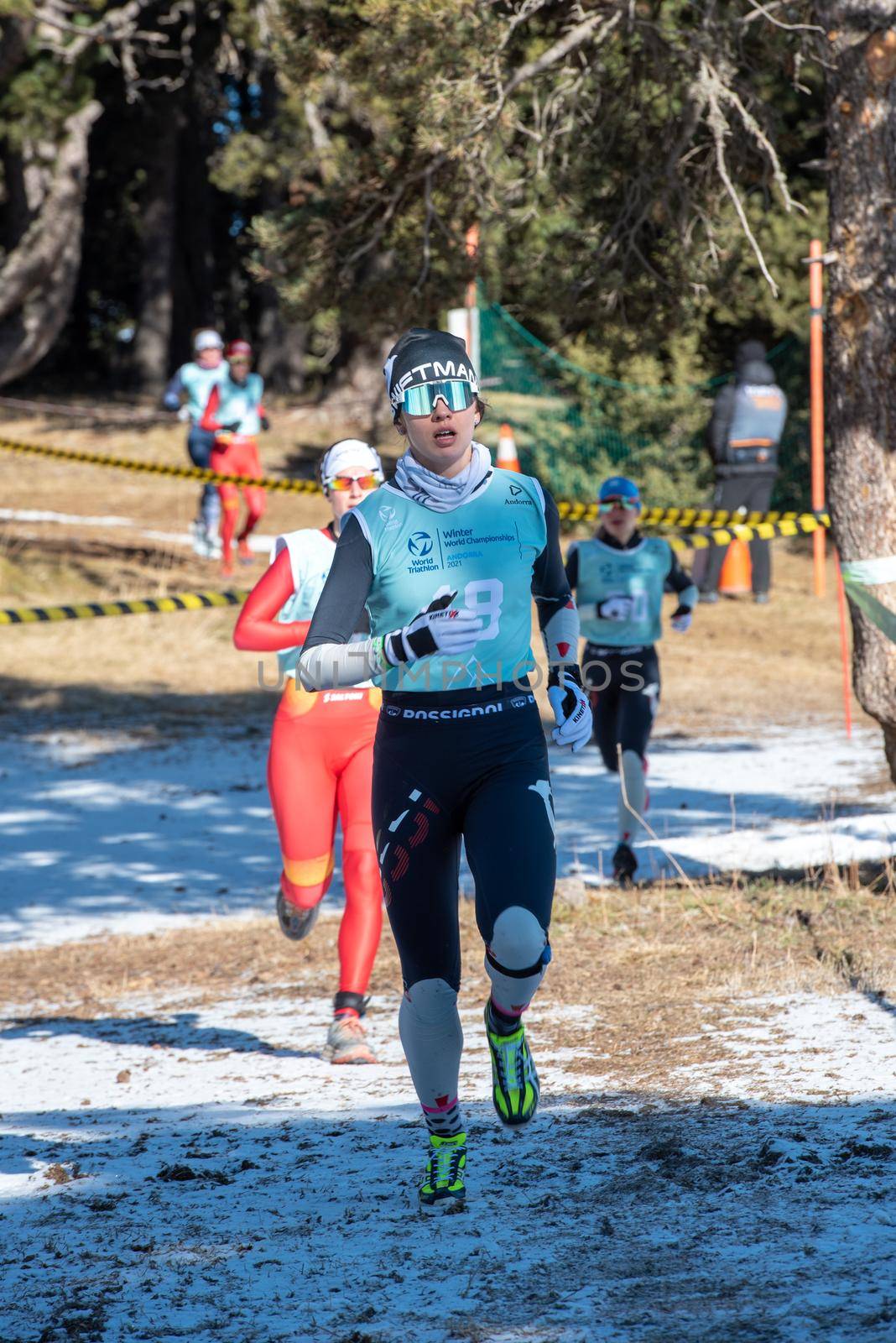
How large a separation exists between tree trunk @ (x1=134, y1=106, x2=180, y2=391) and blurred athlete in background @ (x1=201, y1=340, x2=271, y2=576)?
16.7m

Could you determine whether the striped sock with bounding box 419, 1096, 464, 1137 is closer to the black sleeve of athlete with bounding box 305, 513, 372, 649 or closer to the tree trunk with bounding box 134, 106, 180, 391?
the black sleeve of athlete with bounding box 305, 513, 372, 649

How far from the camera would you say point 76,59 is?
17562 millimetres

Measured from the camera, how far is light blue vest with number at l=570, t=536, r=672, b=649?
26.5ft

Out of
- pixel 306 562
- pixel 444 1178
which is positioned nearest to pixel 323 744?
pixel 306 562

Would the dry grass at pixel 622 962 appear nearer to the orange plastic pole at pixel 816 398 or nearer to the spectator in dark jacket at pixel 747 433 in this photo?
the orange plastic pole at pixel 816 398

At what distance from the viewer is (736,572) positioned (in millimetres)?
17281

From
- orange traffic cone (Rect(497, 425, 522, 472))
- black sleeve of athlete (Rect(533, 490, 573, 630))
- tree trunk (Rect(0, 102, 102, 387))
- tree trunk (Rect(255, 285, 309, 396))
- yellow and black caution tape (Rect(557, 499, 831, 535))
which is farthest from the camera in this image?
tree trunk (Rect(255, 285, 309, 396))

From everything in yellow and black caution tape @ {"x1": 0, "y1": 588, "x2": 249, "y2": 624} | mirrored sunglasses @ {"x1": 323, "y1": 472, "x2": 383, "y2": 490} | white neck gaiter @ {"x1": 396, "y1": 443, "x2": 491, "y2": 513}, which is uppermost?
mirrored sunglasses @ {"x1": 323, "y1": 472, "x2": 383, "y2": 490}

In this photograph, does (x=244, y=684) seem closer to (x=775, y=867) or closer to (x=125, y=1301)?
(x=775, y=867)

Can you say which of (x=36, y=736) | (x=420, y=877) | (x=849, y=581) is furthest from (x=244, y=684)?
(x=420, y=877)

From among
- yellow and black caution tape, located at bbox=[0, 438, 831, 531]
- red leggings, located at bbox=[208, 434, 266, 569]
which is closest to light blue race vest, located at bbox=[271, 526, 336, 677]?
yellow and black caution tape, located at bbox=[0, 438, 831, 531]

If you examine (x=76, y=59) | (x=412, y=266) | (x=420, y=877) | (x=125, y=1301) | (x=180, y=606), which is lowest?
(x=125, y=1301)

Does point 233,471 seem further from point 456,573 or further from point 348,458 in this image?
point 456,573

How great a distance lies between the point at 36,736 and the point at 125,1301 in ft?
30.6
